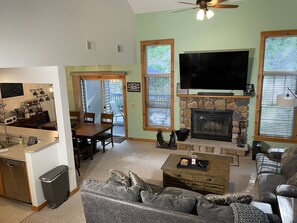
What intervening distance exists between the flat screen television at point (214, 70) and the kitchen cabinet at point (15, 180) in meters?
4.27

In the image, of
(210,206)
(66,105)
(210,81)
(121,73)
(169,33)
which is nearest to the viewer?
(210,206)

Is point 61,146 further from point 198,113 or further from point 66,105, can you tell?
point 198,113

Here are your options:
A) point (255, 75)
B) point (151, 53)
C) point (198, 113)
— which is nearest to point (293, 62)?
point (255, 75)

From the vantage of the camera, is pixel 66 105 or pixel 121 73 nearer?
pixel 66 105

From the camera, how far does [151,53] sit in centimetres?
673

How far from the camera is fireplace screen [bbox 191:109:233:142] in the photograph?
243 inches

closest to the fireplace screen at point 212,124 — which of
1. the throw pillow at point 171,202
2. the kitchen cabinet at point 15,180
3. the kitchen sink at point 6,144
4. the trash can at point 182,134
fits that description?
the trash can at point 182,134

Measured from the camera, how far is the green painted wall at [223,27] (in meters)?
5.34

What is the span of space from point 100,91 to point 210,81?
404cm

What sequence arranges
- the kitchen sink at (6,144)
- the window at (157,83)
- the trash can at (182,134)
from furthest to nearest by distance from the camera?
1. the window at (157,83)
2. the trash can at (182,134)
3. the kitchen sink at (6,144)

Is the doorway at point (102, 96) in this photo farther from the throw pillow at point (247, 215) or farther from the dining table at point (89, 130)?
the throw pillow at point (247, 215)

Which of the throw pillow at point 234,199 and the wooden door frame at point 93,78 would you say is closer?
the throw pillow at point 234,199

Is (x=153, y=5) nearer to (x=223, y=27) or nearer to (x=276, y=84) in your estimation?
(x=223, y=27)

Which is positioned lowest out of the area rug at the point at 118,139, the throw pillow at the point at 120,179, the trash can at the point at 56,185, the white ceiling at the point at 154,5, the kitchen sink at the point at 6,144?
the area rug at the point at 118,139
